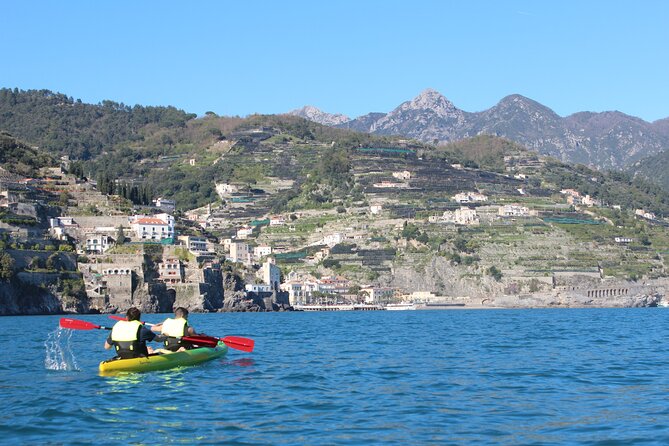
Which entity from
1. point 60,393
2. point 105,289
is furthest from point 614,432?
point 105,289

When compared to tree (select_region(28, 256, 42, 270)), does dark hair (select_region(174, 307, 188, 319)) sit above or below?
below

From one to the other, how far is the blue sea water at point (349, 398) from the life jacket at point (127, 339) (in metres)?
0.78

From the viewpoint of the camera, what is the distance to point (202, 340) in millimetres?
34000

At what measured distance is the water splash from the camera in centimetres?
3316

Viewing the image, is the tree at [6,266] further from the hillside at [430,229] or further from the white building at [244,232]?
the white building at [244,232]

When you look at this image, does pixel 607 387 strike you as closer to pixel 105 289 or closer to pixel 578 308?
pixel 105 289

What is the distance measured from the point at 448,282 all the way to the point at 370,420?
127 meters

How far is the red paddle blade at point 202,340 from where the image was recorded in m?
33.5

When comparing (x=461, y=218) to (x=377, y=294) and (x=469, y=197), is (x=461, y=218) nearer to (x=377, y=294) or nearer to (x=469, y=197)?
(x=469, y=197)

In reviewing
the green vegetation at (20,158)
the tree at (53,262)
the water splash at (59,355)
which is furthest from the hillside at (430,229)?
the water splash at (59,355)

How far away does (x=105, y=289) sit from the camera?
340ft

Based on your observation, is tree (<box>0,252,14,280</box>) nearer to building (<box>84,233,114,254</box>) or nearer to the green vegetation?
building (<box>84,233,114,254</box>)

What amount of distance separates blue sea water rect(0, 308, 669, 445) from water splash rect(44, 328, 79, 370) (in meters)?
0.12

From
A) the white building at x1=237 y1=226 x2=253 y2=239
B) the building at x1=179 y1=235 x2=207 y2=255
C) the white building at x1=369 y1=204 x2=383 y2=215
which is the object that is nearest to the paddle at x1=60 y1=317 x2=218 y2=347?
the building at x1=179 y1=235 x2=207 y2=255
